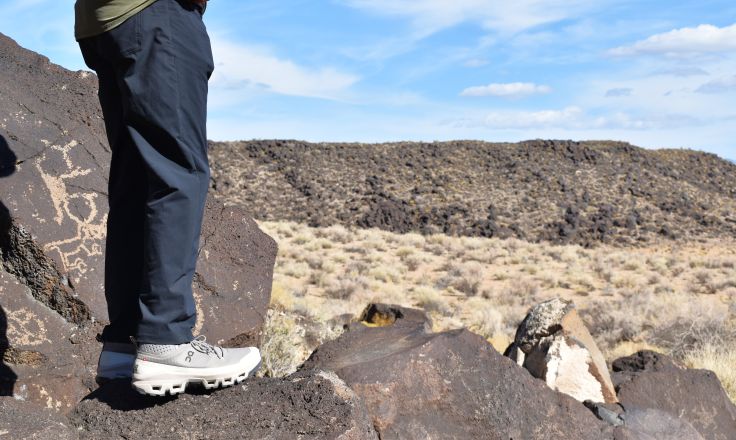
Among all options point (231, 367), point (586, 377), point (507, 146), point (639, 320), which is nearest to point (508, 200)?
point (507, 146)

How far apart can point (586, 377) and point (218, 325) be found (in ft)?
8.57

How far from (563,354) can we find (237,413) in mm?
3324

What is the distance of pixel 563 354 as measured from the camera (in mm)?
5414

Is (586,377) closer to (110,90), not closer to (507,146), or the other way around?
(110,90)

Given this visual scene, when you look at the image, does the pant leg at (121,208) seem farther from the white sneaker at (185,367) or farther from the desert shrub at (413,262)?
the desert shrub at (413,262)

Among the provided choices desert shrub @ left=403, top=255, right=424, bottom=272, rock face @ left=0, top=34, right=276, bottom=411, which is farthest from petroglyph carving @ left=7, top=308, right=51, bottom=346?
desert shrub @ left=403, top=255, right=424, bottom=272

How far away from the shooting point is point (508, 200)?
36719mm

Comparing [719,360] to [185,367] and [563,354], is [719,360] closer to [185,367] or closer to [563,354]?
[563,354]

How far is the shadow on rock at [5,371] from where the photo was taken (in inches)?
150

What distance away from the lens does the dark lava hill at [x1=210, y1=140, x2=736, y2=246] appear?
32.6m

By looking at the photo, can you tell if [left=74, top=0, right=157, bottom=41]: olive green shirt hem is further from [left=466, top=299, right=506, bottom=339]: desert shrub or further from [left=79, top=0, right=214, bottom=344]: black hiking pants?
[left=466, top=299, right=506, bottom=339]: desert shrub

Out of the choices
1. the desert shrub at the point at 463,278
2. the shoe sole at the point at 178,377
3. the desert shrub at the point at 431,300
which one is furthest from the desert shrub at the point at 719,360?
the desert shrub at the point at 463,278

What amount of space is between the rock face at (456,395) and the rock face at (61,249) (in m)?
1.28

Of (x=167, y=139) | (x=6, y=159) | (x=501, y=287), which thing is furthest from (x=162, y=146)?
(x=501, y=287)
